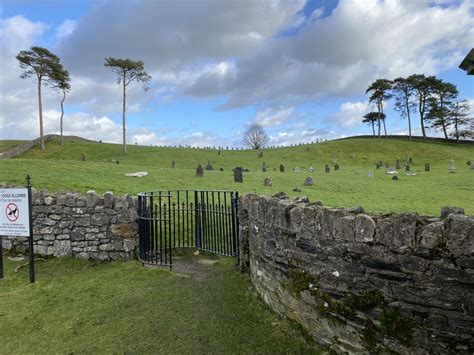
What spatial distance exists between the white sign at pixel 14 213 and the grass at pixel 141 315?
1.16 metres

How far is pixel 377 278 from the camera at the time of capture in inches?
151

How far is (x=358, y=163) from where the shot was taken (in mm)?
48344

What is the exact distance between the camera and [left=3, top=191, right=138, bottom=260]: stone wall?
9.43 meters

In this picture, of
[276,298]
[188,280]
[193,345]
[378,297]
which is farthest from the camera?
[188,280]

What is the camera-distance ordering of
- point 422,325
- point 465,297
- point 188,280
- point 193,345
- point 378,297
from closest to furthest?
point 465,297, point 422,325, point 378,297, point 193,345, point 188,280

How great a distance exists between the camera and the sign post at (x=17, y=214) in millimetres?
7879

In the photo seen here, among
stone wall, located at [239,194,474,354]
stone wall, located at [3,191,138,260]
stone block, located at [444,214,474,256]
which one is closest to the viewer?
stone block, located at [444,214,474,256]

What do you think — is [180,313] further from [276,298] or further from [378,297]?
[378,297]

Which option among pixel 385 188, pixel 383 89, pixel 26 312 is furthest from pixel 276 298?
pixel 383 89

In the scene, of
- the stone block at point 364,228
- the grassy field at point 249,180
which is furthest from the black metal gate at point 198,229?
the grassy field at point 249,180

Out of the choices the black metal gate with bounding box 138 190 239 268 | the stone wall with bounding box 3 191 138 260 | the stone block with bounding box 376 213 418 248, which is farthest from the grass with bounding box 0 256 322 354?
the stone block with bounding box 376 213 418 248

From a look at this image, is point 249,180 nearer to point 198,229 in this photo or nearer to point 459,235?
point 198,229

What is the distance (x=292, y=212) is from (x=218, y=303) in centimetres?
247

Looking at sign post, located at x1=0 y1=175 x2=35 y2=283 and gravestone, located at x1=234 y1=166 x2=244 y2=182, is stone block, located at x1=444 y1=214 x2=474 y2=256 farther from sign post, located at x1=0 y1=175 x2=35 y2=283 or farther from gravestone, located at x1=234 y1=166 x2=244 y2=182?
gravestone, located at x1=234 y1=166 x2=244 y2=182
